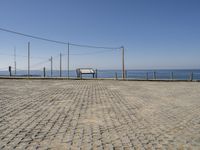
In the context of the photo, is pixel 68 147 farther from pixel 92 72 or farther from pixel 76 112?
pixel 92 72

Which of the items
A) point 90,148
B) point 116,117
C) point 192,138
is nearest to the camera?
point 90,148

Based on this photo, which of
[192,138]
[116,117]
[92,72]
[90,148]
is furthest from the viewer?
[92,72]

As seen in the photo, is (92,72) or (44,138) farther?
(92,72)

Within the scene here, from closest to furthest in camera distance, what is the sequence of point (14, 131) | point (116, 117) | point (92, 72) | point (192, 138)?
point (192, 138) → point (14, 131) → point (116, 117) → point (92, 72)

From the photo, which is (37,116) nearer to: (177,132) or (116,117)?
(116,117)

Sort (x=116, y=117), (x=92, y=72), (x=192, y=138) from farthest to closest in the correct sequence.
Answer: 1. (x=92, y=72)
2. (x=116, y=117)
3. (x=192, y=138)

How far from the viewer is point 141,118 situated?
6539 millimetres

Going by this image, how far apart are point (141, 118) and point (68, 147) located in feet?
10.2

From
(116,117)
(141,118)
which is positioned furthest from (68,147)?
(141,118)

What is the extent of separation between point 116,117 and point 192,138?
8.22ft

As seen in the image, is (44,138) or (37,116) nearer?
(44,138)

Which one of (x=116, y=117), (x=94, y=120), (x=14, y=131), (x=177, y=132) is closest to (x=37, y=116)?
(x=14, y=131)

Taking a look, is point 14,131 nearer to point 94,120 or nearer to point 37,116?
point 37,116

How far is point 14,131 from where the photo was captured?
16.9 ft
